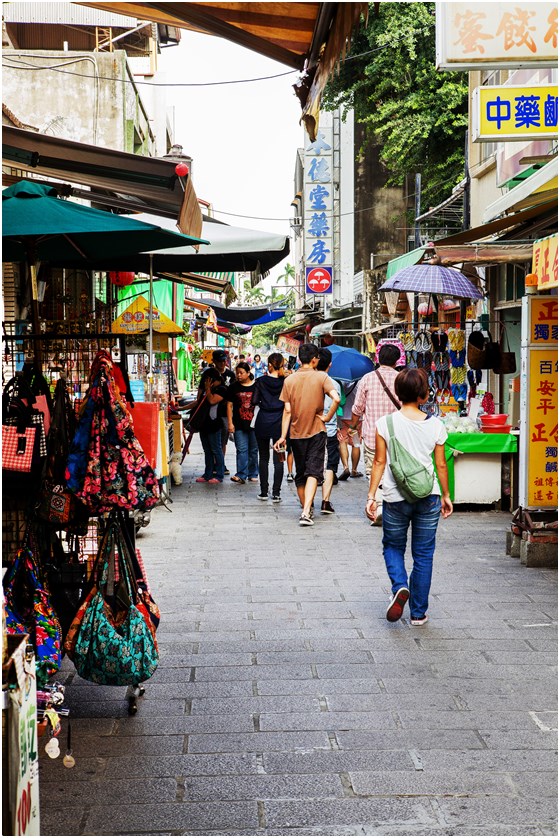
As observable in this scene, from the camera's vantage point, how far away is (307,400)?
34.0 feet

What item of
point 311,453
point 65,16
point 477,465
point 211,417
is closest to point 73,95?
point 65,16

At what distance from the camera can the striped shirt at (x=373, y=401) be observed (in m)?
10.1

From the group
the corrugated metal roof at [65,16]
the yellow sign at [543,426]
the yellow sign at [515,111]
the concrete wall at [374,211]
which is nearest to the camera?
the yellow sign at [515,111]

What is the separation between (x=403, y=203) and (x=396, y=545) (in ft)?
95.1

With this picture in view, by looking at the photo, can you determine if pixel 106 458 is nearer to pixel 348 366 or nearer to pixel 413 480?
pixel 413 480

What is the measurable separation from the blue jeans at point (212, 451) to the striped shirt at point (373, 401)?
13.3 feet

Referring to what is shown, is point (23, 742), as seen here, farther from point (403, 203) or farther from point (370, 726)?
point (403, 203)

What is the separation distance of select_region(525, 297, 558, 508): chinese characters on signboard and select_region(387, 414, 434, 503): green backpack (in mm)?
2620

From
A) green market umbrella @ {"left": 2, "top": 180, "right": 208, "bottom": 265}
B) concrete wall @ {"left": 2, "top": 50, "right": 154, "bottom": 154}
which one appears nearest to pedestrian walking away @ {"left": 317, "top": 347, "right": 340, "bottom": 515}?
green market umbrella @ {"left": 2, "top": 180, "right": 208, "bottom": 265}

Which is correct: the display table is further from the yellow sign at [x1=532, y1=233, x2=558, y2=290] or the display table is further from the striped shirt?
the yellow sign at [x1=532, y1=233, x2=558, y2=290]

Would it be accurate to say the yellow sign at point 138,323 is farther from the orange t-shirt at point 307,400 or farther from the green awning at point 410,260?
the green awning at point 410,260

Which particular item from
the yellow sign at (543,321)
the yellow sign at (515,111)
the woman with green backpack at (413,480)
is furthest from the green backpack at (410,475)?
the yellow sign at (543,321)

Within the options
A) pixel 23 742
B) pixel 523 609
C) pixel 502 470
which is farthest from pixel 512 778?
pixel 502 470

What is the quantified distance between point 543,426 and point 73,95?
12.8 metres
